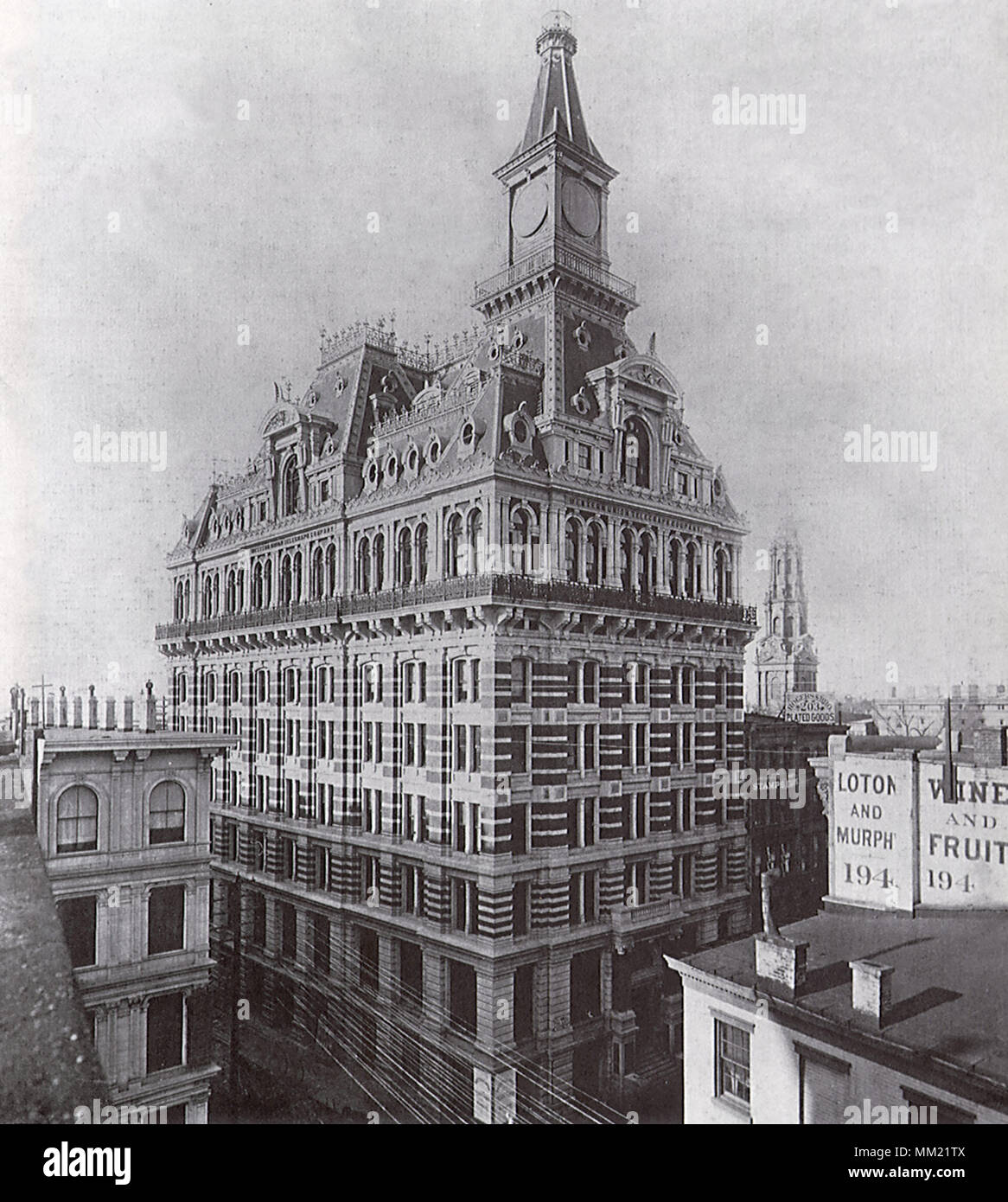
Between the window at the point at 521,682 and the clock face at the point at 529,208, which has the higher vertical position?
the clock face at the point at 529,208

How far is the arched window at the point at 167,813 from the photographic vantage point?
57.4 ft

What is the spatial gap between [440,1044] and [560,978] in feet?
10.2

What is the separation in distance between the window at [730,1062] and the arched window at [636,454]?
45.5 ft

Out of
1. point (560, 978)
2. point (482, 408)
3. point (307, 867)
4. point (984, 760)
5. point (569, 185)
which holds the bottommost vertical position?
point (560, 978)

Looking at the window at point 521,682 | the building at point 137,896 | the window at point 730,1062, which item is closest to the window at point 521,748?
the window at point 521,682

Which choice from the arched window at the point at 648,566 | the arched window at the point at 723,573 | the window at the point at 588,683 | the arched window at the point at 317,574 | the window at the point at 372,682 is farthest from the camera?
the arched window at the point at 723,573

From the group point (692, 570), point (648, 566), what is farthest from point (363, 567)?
point (692, 570)

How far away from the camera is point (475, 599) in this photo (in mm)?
20766

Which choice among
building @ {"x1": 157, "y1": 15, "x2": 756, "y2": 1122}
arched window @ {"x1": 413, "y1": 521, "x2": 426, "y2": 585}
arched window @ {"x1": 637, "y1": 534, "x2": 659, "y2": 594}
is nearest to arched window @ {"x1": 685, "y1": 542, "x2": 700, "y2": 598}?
building @ {"x1": 157, "y1": 15, "x2": 756, "y2": 1122}

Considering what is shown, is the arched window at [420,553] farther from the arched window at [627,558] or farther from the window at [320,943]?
the window at [320,943]

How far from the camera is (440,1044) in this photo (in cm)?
2098

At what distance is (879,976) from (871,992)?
0.29m
